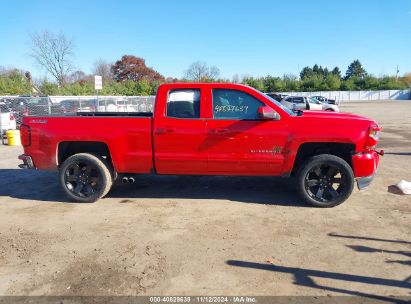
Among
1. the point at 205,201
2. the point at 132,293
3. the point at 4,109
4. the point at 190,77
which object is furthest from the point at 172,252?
the point at 190,77

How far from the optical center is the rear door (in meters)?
5.30

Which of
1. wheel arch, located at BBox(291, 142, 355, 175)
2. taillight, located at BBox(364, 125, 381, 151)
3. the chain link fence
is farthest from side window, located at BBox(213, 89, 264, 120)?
the chain link fence

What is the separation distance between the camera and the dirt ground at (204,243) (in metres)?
3.28

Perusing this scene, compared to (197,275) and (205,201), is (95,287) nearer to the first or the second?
(197,275)

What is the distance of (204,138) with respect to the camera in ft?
17.4

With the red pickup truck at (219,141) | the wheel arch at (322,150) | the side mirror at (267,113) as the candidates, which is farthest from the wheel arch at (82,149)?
the wheel arch at (322,150)

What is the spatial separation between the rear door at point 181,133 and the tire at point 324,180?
1523 mm

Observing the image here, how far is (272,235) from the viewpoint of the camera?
171 inches

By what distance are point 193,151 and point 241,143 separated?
29.0 inches

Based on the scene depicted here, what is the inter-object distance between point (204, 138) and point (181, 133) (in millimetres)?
355

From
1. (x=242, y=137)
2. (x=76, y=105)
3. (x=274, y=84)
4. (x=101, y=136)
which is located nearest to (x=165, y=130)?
(x=101, y=136)

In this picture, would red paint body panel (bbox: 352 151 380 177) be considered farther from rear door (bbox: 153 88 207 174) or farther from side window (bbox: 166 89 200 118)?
side window (bbox: 166 89 200 118)

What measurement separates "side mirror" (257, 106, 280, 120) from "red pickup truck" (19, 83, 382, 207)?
0.01 m

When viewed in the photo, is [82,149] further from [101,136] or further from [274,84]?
[274,84]
